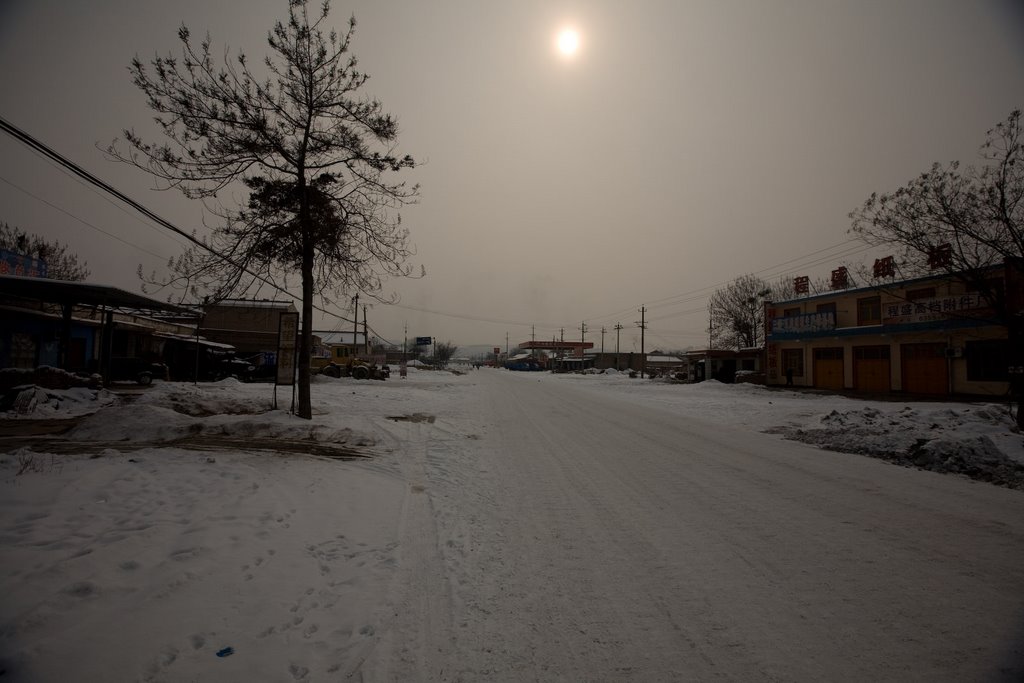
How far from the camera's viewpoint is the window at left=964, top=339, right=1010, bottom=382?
75.5ft

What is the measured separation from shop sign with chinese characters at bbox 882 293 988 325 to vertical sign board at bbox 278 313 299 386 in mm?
26911

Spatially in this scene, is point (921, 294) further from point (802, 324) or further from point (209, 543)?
point (209, 543)

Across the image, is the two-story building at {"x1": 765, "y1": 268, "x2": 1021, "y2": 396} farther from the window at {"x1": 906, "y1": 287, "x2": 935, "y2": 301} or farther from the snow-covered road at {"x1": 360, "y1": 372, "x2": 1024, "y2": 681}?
the snow-covered road at {"x1": 360, "y1": 372, "x2": 1024, "y2": 681}

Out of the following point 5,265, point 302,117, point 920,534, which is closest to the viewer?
point 920,534

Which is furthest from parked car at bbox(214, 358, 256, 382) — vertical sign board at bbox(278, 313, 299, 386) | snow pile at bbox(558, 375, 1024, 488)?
snow pile at bbox(558, 375, 1024, 488)

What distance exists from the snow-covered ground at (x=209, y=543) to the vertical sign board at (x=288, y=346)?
2670 millimetres

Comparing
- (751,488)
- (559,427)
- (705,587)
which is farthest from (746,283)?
(705,587)

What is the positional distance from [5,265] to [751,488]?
98.9 ft

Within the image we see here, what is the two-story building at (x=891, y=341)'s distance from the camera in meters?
23.8

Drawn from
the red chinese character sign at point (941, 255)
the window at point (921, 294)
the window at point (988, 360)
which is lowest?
the window at point (988, 360)

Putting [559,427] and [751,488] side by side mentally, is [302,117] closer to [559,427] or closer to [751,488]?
[559,427]

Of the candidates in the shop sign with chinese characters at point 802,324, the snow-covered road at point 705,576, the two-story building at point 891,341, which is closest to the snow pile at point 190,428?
the snow-covered road at point 705,576

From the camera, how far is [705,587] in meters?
3.78

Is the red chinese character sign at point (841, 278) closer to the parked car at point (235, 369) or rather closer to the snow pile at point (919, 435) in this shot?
the snow pile at point (919, 435)
